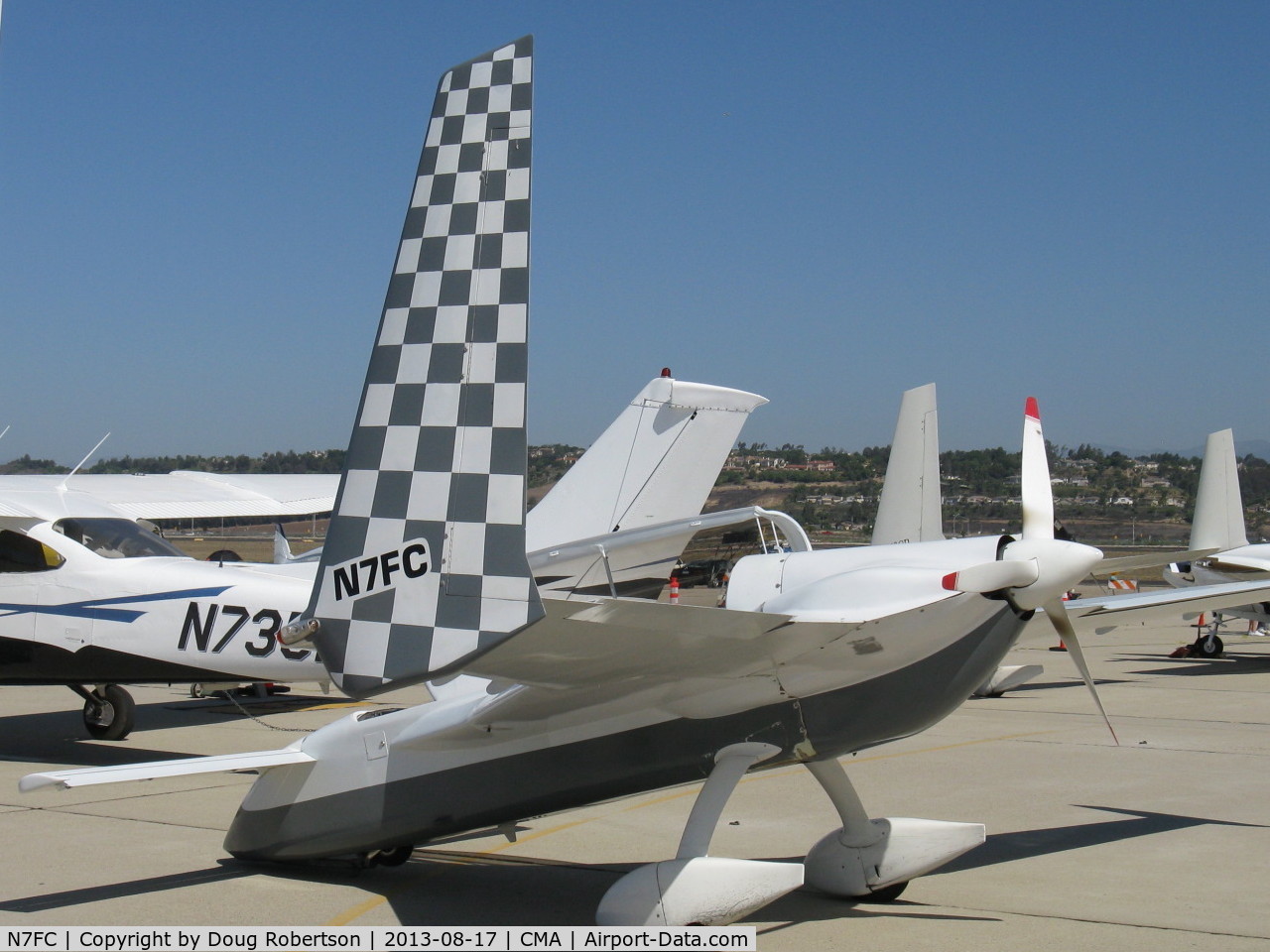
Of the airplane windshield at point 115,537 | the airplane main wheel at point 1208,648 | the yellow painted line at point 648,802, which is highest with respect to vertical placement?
the airplane windshield at point 115,537

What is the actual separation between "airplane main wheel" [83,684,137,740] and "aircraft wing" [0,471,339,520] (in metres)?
1.98

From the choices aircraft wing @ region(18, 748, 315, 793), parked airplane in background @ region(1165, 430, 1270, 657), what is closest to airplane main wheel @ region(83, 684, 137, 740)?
aircraft wing @ region(18, 748, 315, 793)

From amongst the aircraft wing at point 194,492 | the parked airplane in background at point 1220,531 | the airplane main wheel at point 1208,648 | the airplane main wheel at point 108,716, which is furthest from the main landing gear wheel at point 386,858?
the airplane main wheel at point 1208,648

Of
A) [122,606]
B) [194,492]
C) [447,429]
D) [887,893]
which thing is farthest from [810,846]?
[194,492]

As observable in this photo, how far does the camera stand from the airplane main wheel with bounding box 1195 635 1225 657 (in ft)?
68.4

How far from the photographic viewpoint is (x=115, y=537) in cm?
1093

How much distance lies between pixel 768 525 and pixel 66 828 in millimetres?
5335

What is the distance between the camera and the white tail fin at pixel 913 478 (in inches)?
A: 536

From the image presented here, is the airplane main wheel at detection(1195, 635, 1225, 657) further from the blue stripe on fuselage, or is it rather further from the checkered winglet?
the checkered winglet

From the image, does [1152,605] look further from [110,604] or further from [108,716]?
[108,716]

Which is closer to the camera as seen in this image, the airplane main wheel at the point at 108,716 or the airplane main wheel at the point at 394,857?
the airplane main wheel at the point at 394,857

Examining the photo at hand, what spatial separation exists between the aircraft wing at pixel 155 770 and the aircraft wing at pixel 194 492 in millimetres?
6631

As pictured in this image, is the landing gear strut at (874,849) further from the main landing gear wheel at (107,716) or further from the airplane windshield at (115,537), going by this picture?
the main landing gear wheel at (107,716)

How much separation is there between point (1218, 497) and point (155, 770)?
19.3m
